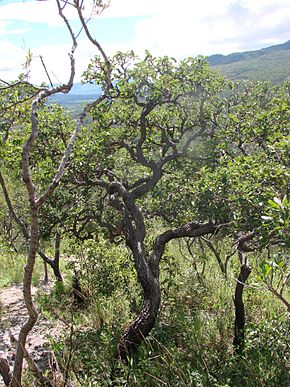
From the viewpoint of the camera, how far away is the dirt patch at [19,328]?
587cm

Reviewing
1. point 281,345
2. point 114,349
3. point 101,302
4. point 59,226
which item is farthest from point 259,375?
point 59,226

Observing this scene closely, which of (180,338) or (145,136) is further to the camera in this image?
(145,136)

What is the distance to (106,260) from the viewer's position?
714cm

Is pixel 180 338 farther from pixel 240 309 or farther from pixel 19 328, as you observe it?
pixel 19 328

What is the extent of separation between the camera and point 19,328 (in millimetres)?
6973

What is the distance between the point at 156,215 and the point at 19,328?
3.23 metres

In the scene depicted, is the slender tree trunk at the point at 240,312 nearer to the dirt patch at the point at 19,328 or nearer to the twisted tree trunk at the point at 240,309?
the twisted tree trunk at the point at 240,309

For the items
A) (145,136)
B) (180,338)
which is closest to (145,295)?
(180,338)

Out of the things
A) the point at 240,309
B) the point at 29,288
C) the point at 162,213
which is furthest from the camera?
the point at 162,213

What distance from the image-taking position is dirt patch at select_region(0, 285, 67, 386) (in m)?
5.87

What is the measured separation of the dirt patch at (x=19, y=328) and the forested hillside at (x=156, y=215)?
0.11ft

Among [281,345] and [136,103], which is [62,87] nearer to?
[136,103]

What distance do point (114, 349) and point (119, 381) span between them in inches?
27.3

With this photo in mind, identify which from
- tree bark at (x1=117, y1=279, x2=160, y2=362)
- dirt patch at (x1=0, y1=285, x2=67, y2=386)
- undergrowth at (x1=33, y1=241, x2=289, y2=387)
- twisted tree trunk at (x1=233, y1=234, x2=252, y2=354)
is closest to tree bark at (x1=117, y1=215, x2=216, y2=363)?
tree bark at (x1=117, y1=279, x2=160, y2=362)
